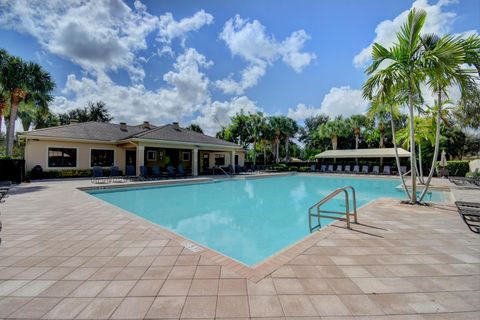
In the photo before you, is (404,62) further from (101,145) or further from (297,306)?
(101,145)

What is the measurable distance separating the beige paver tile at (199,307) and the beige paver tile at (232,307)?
2.5 inches

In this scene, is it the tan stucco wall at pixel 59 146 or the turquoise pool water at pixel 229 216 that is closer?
the turquoise pool water at pixel 229 216

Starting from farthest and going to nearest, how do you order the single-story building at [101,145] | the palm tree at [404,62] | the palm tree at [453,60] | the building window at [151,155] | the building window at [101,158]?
1. the building window at [151,155]
2. the building window at [101,158]
3. the single-story building at [101,145]
4. the palm tree at [404,62]
5. the palm tree at [453,60]

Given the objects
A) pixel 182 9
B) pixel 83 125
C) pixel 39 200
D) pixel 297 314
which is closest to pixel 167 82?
pixel 83 125

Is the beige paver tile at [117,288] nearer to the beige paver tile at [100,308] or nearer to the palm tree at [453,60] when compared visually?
the beige paver tile at [100,308]

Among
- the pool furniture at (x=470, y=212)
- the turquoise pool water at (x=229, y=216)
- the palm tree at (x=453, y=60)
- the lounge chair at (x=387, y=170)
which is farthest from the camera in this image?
the lounge chair at (x=387, y=170)

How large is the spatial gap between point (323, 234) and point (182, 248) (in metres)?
2.83

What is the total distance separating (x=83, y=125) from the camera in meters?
20.1

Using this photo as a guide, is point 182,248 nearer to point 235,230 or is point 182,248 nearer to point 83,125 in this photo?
point 235,230

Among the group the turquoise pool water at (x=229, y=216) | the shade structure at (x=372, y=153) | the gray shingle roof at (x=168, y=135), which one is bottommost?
the turquoise pool water at (x=229, y=216)

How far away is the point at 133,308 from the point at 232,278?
3.79ft

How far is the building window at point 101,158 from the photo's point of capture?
18.3 meters

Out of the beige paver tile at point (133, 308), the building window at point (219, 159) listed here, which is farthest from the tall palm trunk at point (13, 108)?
the beige paver tile at point (133, 308)

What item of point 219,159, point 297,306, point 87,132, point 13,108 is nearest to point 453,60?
point 297,306
